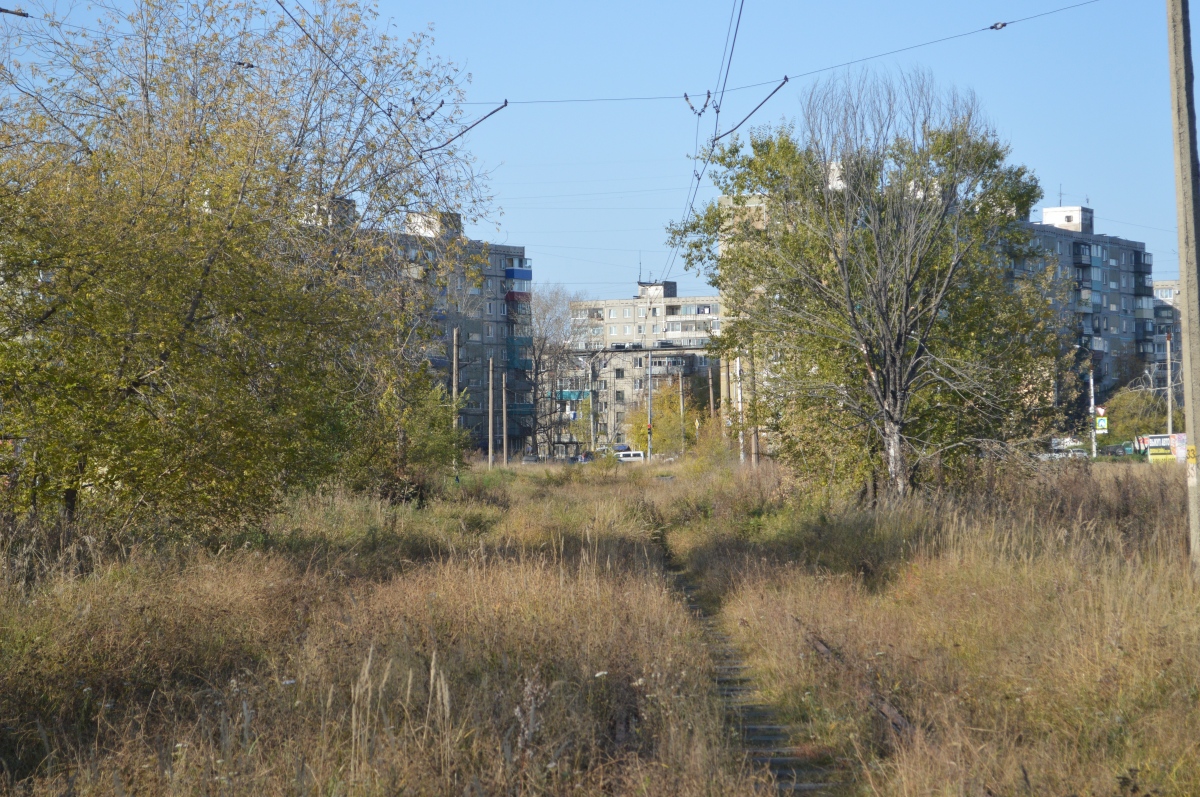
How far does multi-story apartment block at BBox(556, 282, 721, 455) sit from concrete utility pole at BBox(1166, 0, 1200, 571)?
8206 cm

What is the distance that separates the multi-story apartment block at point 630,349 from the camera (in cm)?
10762

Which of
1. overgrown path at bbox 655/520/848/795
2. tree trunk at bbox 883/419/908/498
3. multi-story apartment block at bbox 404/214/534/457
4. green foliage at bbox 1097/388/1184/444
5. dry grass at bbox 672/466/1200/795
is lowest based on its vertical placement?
overgrown path at bbox 655/520/848/795

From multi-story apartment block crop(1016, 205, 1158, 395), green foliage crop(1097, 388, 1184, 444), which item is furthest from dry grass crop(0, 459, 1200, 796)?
multi-story apartment block crop(1016, 205, 1158, 395)

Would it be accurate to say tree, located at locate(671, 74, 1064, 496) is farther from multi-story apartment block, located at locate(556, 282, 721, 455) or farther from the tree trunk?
multi-story apartment block, located at locate(556, 282, 721, 455)

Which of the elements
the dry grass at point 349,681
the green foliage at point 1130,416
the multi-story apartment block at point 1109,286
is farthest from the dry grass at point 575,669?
the multi-story apartment block at point 1109,286

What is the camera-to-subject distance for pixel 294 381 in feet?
42.3

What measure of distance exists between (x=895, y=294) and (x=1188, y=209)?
9142 millimetres

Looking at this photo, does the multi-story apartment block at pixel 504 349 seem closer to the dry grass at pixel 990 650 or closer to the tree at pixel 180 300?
the tree at pixel 180 300

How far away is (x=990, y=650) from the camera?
8344 mm

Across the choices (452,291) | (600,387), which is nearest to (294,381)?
(452,291)

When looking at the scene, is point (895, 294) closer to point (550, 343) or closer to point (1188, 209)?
point (1188, 209)

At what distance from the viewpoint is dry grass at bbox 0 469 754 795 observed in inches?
213

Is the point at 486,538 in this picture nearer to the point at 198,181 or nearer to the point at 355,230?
the point at 355,230

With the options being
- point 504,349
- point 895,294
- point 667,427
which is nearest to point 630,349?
point 504,349
